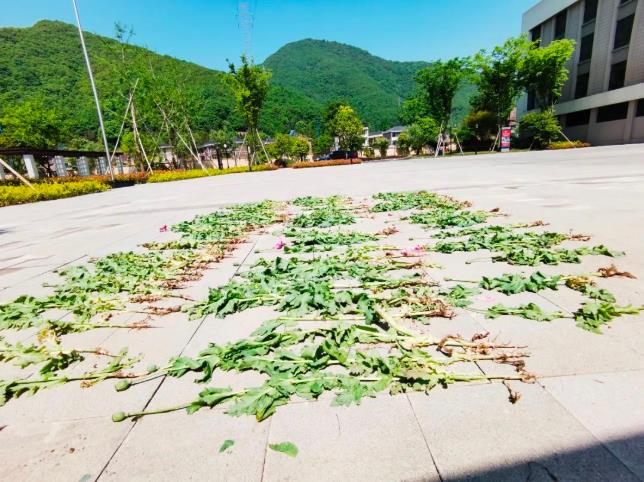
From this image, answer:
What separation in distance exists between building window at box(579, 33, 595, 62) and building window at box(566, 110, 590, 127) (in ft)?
18.0

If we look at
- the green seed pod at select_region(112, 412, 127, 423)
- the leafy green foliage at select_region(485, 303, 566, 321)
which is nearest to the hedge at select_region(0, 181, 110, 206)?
the green seed pod at select_region(112, 412, 127, 423)

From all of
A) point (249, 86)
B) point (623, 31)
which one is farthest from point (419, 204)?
point (623, 31)

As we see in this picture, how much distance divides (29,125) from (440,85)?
52032mm

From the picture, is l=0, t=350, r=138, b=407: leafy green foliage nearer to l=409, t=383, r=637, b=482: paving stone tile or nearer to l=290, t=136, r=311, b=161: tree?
l=409, t=383, r=637, b=482: paving stone tile

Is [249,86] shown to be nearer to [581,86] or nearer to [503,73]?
[503,73]

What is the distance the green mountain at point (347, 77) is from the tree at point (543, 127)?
7723 centimetres

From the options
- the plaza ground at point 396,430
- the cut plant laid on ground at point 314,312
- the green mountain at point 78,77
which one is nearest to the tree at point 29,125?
the green mountain at point 78,77

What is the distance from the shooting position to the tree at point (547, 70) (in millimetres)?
33906

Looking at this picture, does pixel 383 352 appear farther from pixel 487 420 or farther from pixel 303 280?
pixel 303 280

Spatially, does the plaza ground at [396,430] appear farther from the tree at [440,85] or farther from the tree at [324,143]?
the tree at [324,143]

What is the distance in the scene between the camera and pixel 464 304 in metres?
2.72

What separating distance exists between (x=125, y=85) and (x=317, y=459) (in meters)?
36.5

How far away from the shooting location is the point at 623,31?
3155 cm

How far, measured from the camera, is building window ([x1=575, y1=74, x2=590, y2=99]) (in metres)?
36.4
